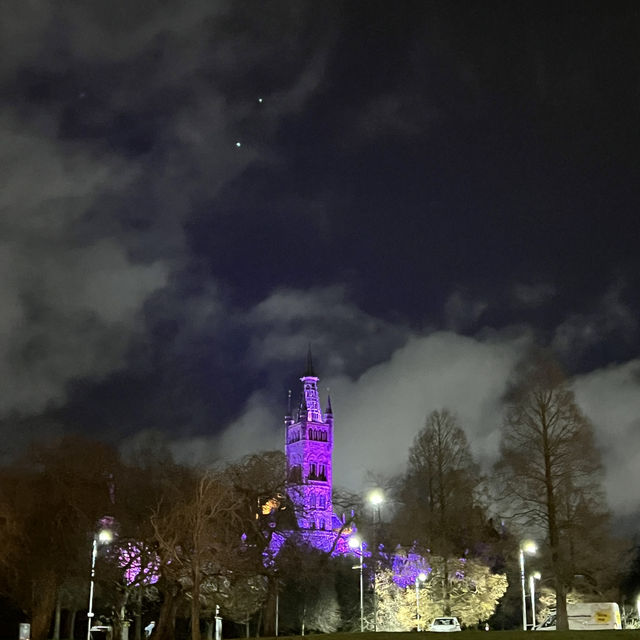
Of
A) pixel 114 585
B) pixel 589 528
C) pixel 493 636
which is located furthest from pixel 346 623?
pixel 493 636

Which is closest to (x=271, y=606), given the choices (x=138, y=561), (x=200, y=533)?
(x=138, y=561)

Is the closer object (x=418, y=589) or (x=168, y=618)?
(x=168, y=618)

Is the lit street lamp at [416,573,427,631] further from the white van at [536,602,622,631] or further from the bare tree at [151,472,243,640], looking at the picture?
the bare tree at [151,472,243,640]

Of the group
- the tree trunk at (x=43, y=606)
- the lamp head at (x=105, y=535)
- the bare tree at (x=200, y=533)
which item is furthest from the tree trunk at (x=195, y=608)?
the tree trunk at (x=43, y=606)

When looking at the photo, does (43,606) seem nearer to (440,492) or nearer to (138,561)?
(138,561)

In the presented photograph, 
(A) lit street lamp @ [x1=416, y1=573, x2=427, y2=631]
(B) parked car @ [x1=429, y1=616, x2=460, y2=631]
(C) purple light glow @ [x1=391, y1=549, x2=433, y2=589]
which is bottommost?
(B) parked car @ [x1=429, y1=616, x2=460, y2=631]

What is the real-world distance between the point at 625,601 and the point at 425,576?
3888 cm

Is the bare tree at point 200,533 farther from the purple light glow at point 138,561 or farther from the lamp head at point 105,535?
the lamp head at point 105,535

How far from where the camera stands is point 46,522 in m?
48.0

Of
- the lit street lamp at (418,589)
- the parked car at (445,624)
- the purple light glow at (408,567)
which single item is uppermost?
the purple light glow at (408,567)

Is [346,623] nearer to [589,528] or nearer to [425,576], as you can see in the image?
[425,576]

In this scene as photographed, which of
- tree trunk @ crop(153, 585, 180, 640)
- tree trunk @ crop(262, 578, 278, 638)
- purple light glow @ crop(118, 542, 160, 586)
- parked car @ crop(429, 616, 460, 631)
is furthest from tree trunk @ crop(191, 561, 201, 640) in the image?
parked car @ crop(429, 616, 460, 631)

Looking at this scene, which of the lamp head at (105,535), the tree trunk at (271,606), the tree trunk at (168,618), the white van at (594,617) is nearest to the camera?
the tree trunk at (168,618)

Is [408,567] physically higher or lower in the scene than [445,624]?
higher
